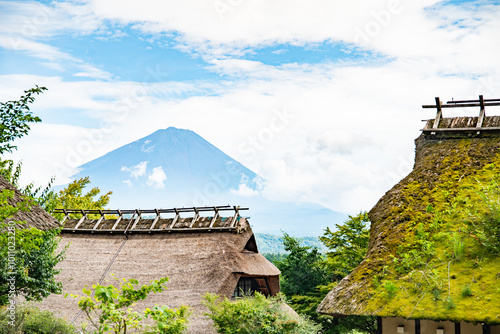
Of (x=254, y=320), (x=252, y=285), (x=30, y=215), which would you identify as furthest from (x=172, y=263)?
(x=30, y=215)

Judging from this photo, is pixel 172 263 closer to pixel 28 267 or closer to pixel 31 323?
pixel 31 323

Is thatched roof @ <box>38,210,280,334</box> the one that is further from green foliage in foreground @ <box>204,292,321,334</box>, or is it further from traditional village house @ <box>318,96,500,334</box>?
traditional village house @ <box>318,96,500,334</box>

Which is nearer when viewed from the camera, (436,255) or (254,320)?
(436,255)

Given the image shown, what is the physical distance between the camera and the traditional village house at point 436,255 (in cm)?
943

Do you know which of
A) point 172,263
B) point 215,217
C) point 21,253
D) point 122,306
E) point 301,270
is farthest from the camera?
point 301,270

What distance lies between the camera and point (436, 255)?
10719 mm

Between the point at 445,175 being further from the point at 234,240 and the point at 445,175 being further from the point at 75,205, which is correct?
the point at 75,205

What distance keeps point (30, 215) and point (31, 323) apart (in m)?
3.60

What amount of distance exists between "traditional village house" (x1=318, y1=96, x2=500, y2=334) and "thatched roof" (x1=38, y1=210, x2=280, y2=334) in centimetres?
773

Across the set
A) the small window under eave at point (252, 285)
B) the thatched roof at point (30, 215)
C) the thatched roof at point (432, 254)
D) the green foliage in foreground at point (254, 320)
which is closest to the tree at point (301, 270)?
the small window under eave at point (252, 285)

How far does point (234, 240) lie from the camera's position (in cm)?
2133

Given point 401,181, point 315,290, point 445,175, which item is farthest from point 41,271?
point 315,290

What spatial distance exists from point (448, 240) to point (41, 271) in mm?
11375

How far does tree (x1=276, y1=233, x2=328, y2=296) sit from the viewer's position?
28.3m
